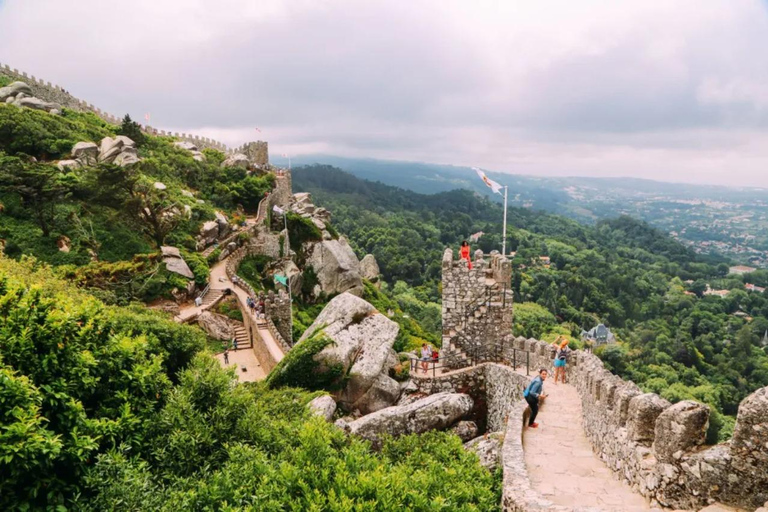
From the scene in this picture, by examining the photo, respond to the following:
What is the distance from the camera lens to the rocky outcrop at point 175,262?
27.3 meters

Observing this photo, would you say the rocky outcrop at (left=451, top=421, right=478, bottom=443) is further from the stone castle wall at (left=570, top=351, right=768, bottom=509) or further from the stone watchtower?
the stone castle wall at (left=570, top=351, right=768, bottom=509)

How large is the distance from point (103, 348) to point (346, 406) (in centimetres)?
895

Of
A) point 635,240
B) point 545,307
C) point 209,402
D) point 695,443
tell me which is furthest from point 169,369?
point 635,240

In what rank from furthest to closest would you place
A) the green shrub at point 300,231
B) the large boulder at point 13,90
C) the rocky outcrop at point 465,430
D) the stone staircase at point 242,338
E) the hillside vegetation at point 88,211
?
1. the large boulder at point 13,90
2. the green shrub at point 300,231
3. the stone staircase at point 242,338
4. the hillside vegetation at point 88,211
5. the rocky outcrop at point 465,430

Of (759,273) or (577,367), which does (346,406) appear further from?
(759,273)

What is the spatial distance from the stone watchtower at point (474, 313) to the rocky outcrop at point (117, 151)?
3121cm

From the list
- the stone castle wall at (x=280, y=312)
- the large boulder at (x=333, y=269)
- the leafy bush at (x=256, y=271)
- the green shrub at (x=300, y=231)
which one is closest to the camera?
the stone castle wall at (x=280, y=312)

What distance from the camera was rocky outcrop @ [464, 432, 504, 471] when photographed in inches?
366

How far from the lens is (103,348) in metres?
7.67

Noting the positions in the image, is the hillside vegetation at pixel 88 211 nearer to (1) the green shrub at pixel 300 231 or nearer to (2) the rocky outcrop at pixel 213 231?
(2) the rocky outcrop at pixel 213 231

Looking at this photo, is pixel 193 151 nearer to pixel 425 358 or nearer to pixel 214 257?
pixel 214 257

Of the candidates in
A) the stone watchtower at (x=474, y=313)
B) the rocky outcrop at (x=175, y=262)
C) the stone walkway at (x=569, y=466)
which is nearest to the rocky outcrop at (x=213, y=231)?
the rocky outcrop at (x=175, y=262)

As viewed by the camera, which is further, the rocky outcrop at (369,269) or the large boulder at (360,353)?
the rocky outcrop at (369,269)

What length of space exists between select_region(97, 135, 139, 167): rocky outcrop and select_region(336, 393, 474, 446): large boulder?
32.8m
